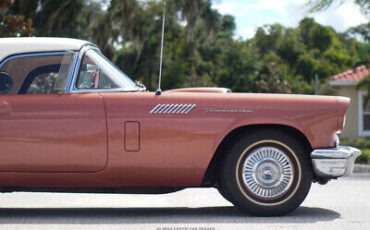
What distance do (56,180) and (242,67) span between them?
1443 inches

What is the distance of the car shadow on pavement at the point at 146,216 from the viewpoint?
5754mm

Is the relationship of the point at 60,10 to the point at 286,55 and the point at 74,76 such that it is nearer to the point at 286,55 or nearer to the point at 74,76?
the point at 74,76

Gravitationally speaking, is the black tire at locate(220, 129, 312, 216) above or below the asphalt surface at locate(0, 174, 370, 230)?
above

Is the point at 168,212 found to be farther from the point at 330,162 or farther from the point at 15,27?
the point at 15,27

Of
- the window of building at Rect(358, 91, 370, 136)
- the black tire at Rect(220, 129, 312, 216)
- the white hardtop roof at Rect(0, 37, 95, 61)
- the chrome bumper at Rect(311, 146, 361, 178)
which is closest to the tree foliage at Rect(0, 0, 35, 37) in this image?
the white hardtop roof at Rect(0, 37, 95, 61)

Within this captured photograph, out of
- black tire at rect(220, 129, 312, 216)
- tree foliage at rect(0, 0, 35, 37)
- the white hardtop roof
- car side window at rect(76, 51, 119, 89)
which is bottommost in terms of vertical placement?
black tire at rect(220, 129, 312, 216)

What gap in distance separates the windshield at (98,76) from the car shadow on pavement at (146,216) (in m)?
1.22

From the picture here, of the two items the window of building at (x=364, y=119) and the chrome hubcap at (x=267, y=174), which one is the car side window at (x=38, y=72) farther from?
the window of building at (x=364, y=119)

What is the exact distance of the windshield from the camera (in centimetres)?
602

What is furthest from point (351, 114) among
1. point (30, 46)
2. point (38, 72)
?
point (30, 46)

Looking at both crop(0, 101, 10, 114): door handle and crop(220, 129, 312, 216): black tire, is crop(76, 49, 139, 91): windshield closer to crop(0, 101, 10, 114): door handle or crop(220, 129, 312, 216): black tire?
crop(0, 101, 10, 114): door handle

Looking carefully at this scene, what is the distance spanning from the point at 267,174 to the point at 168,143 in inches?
37.1

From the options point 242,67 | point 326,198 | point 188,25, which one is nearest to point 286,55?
point 242,67

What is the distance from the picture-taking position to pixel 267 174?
5863 mm
